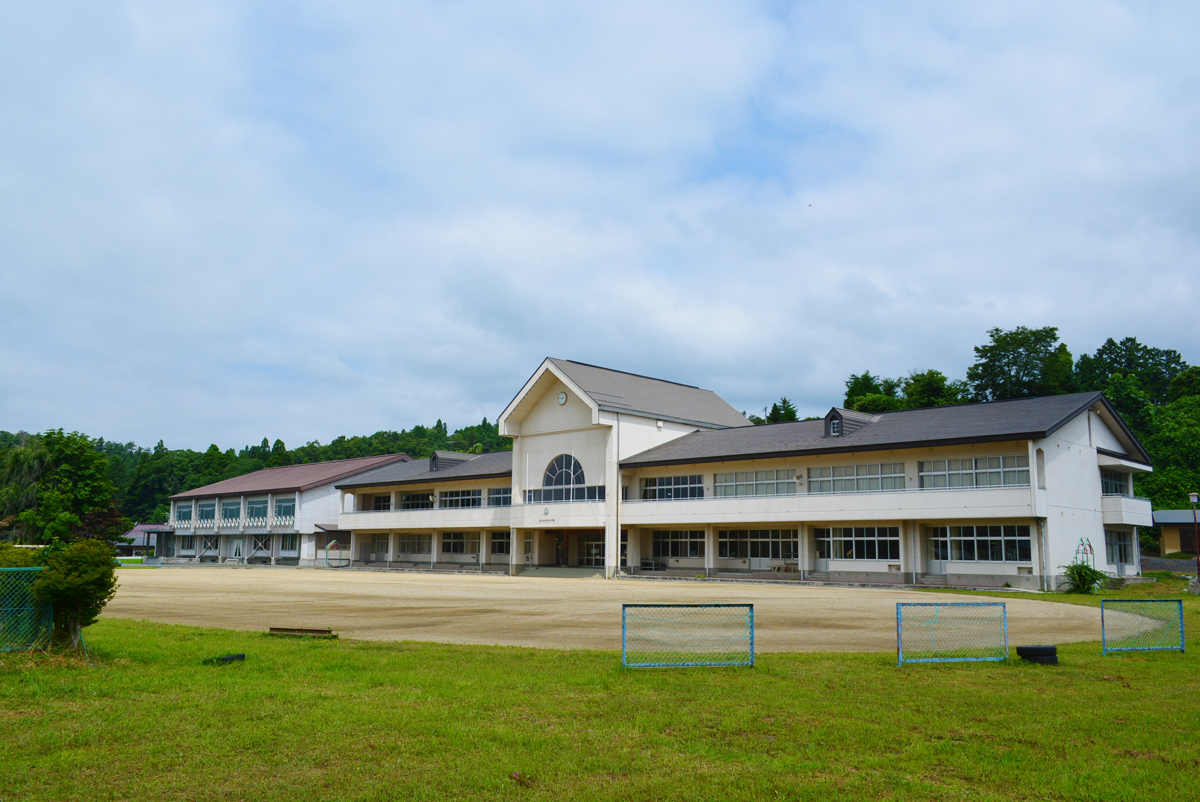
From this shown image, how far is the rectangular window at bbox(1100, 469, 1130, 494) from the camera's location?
140 feet

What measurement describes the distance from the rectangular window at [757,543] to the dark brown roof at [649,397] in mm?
9004

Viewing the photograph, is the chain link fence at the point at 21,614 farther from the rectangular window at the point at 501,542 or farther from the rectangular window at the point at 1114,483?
the rectangular window at the point at 501,542

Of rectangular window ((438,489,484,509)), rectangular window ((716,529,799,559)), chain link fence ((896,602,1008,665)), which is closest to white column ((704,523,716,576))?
rectangular window ((716,529,799,559))

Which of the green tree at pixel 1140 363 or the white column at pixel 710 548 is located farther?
the green tree at pixel 1140 363

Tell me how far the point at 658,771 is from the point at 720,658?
5.55 meters

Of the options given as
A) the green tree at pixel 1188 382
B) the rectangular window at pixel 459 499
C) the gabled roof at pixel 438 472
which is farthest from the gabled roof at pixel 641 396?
the green tree at pixel 1188 382

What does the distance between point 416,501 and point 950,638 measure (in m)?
55.4

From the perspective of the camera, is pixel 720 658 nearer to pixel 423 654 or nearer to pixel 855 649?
pixel 855 649

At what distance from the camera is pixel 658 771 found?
7.14 meters

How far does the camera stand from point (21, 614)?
1161 cm

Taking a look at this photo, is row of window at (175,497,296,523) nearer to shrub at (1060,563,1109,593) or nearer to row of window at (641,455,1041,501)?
row of window at (641,455,1041,501)

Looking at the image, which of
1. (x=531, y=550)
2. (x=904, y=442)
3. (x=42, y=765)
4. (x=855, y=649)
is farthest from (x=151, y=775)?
(x=531, y=550)

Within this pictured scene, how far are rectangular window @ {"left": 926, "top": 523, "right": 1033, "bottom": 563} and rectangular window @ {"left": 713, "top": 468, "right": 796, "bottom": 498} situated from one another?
735cm

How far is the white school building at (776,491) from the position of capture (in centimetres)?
3688
